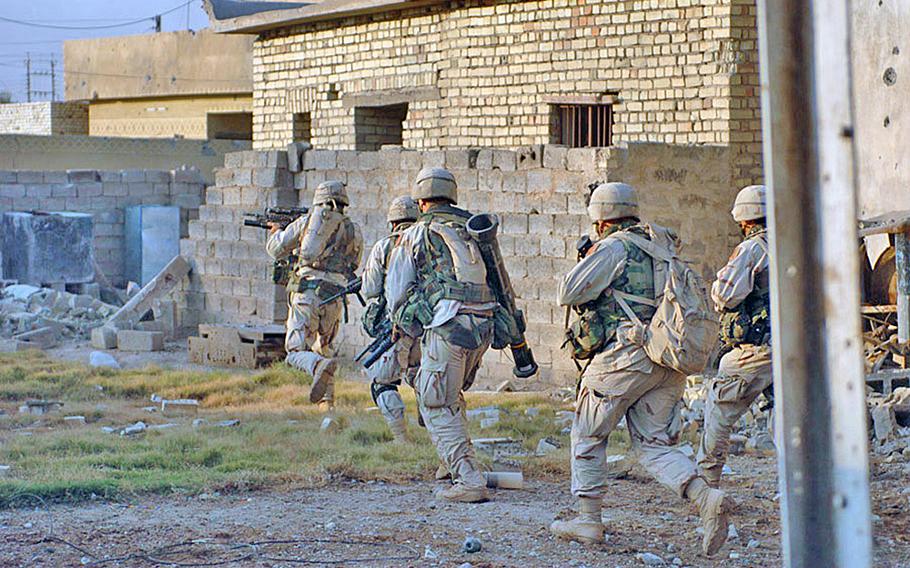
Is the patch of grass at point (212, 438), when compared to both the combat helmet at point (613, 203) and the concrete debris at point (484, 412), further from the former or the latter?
the combat helmet at point (613, 203)

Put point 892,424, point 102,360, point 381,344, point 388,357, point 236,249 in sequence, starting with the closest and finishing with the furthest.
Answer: point 381,344
point 388,357
point 892,424
point 102,360
point 236,249

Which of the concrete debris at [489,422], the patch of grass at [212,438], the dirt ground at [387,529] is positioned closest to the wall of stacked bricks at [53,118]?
the patch of grass at [212,438]

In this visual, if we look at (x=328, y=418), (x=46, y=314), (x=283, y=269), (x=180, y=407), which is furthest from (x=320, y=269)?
(x=46, y=314)

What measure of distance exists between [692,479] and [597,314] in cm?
83

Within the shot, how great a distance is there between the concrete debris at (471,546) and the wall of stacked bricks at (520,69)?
785cm

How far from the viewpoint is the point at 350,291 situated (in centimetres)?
913

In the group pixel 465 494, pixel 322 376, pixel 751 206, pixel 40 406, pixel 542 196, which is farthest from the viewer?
pixel 542 196

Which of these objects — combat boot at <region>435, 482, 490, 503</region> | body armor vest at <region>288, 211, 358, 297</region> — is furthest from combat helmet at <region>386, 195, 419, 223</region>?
combat boot at <region>435, 482, 490, 503</region>

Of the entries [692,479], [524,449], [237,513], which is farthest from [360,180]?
[692,479]

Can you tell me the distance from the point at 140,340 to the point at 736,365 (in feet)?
28.7

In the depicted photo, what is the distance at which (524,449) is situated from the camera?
860 centimetres

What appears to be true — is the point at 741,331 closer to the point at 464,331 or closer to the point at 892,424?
the point at 464,331

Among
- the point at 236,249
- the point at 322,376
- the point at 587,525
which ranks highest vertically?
the point at 236,249

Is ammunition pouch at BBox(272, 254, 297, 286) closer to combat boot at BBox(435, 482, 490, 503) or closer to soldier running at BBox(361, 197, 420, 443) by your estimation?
soldier running at BBox(361, 197, 420, 443)
